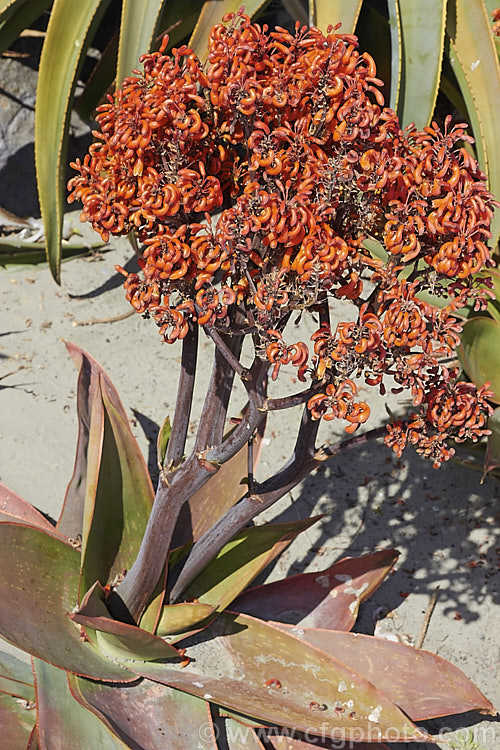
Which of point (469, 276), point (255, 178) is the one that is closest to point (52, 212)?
point (255, 178)

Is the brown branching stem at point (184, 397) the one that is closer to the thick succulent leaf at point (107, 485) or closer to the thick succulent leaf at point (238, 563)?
the thick succulent leaf at point (107, 485)

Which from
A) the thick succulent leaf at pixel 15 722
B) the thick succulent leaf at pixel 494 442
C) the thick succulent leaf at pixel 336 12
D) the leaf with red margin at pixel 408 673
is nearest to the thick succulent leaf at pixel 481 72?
the thick succulent leaf at pixel 336 12

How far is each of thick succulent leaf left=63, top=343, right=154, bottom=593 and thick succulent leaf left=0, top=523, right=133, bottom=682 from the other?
0.19 ft

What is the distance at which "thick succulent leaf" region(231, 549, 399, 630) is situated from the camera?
5.10 feet

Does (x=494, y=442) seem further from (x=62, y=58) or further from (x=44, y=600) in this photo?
A: (x=62, y=58)

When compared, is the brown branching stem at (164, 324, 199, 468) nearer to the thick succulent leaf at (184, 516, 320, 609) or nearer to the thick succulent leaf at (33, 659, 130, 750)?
the thick succulent leaf at (184, 516, 320, 609)

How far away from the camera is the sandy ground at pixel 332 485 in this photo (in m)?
1.83

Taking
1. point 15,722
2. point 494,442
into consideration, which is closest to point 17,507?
point 15,722

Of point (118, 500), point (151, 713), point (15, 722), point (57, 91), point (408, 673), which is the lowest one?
point (15, 722)

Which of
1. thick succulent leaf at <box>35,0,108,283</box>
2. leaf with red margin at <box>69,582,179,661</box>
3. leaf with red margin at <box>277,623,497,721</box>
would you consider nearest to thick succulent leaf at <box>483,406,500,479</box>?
leaf with red margin at <box>277,623,497,721</box>

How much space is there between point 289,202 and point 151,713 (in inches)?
39.3

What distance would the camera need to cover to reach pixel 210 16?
174 centimetres

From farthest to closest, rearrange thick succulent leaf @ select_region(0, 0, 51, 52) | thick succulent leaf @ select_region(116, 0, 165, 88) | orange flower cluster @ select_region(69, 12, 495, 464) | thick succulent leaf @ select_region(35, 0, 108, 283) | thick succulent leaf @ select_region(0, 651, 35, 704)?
thick succulent leaf @ select_region(0, 0, 51, 52) < thick succulent leaf @ select_region(35, 0, 108, 283) < thick succulent leaf @ select_region(116, 0, 165, 88) < thick succulent leaf @ select_region(0, 651, 35, 704) < orange flower cluster @ select_region(69, 12, 495, 464)

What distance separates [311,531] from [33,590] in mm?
885
